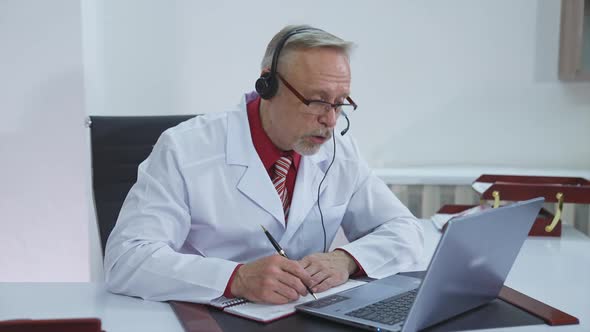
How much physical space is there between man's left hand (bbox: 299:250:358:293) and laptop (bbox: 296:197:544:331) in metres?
0.05

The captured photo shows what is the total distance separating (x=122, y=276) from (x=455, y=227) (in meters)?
0.68

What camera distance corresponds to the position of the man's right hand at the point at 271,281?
3.95 ft

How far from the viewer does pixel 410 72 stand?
2721mm

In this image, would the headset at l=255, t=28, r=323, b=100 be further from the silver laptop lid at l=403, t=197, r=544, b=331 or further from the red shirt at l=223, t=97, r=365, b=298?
the silver laptop lid at l=403, t=197, r=544, b=331

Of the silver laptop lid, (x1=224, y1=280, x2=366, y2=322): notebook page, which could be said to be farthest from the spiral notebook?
the silver laptop lid

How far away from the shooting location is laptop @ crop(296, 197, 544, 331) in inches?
39.0

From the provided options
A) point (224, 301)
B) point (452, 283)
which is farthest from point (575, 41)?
point (224, 301)

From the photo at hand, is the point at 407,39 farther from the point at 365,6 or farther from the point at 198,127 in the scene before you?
the point at 198,127

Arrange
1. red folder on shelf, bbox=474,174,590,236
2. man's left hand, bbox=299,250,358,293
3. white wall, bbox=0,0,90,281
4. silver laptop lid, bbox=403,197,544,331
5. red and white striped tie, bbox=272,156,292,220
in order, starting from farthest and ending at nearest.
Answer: white wall, bbox=0,0,90,281, red folder on shelf, bbox=474,174,590,236, red and white striped tie, bbox=272,156,292,220, man's left hand, bbox=299,250,358,293, silver laptop lid, bbox=403,197,544,331

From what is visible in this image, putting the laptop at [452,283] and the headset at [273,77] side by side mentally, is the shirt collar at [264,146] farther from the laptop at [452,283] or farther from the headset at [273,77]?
the laptop at [452,283]

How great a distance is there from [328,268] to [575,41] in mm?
1754

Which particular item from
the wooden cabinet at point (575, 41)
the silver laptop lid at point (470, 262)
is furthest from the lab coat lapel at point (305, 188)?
the wooden cabinet at point (575, 41)

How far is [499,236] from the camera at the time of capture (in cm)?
111

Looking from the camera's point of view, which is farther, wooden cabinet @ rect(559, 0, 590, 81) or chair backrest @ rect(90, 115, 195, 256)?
wooden cabinet @ rect(559, 0, 590, 81)
